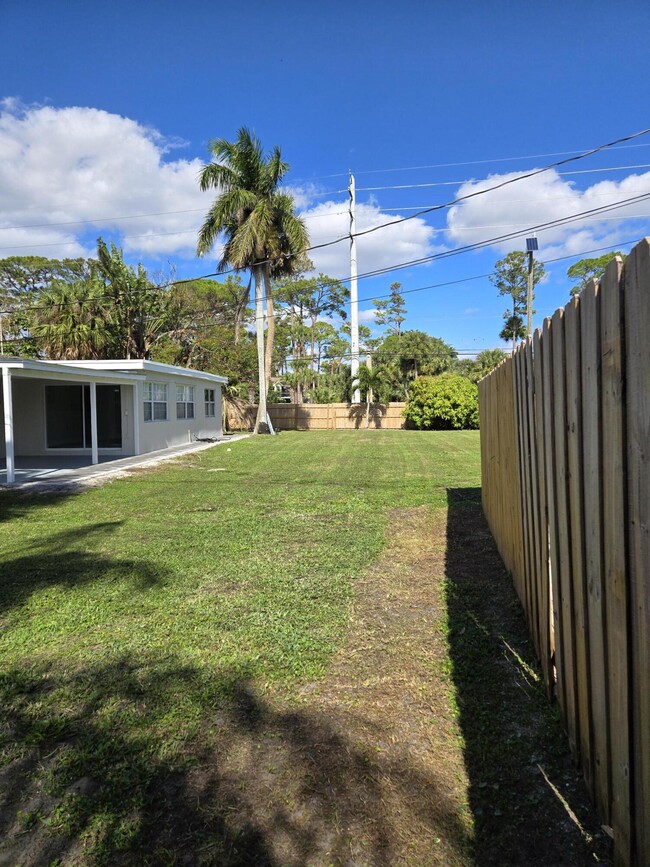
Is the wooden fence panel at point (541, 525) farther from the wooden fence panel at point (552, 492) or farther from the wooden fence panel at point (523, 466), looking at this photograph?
the wooden fence panel at point (523, 466)

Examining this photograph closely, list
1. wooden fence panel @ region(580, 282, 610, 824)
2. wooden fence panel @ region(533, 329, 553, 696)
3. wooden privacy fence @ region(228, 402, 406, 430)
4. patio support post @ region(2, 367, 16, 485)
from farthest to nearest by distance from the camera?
wooden privacy fence @ region(228, 402, 406, 430)
patio support post @ region(2, 367, 16, 485)
wooden fence panel @ region(533, 329, 553, 696)
wooden fence panel @ region(580, 282, 610, 824)

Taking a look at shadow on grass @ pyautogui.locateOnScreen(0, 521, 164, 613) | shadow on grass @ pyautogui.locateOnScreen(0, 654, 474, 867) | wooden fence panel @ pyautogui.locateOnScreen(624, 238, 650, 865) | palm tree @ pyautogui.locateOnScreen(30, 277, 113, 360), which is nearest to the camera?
wooden fence panel @ pyautogui.locateOnScreen(624, 238, 650, 865)

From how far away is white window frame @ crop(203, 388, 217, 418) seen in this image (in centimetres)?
2161

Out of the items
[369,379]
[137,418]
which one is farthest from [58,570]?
[369,379]

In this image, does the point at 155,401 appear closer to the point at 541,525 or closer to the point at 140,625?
the point at 140,625

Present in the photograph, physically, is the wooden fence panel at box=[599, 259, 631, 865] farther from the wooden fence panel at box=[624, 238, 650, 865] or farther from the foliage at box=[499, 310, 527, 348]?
the foliage at box=[499, 310, 527, 348]

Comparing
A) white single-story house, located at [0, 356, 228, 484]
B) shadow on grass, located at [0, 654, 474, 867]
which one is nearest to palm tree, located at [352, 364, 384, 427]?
white single-story house, located at [0, 356, 228, 484]

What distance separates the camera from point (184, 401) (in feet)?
61.9

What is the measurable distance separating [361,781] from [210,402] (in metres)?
21.0

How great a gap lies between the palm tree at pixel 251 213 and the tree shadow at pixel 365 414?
866 centimetres

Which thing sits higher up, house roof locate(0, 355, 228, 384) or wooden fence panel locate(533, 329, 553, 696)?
house roof locate(0, 355, 228, 384)

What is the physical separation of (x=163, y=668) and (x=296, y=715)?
2.85ft

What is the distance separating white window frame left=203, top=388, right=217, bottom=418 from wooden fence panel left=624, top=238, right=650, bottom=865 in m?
20.8

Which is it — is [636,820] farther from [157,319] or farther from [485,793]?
[157,319]
